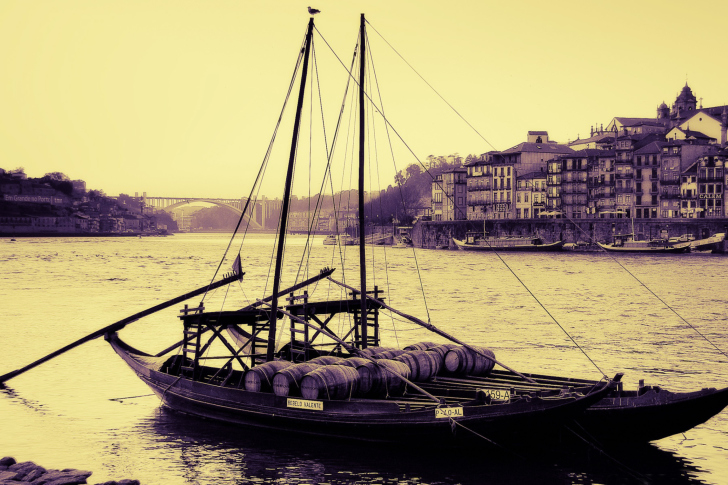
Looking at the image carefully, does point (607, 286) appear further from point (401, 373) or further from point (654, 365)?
point (401, 373)

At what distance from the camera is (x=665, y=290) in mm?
69500

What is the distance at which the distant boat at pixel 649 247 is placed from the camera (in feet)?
418

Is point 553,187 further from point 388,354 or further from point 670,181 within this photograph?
point 388,354

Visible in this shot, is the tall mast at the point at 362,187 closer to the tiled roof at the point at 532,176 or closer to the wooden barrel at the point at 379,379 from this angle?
the wooden barrel at the point at 379,379

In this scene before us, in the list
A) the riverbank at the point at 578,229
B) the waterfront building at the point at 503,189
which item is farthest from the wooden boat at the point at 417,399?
the waterfront building at the point at 503,189

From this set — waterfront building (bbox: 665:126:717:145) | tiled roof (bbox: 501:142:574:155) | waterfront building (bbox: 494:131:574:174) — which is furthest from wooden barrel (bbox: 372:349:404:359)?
tiled roof (bbox: 501:142:574:155)

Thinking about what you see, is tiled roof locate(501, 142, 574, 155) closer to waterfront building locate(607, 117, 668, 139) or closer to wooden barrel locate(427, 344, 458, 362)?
waterfront building locate(607, 117, 668, 139)

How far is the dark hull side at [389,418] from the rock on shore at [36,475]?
3865 millimetres

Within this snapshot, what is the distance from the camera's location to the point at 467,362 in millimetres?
21188

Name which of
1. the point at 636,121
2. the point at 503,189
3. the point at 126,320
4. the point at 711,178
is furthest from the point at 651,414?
the point at 636,121

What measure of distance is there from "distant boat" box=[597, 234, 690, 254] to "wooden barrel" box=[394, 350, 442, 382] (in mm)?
110275

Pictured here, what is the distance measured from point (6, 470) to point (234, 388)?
5426 mm

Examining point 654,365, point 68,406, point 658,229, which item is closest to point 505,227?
point 658,229

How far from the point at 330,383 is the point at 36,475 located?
6028mm
